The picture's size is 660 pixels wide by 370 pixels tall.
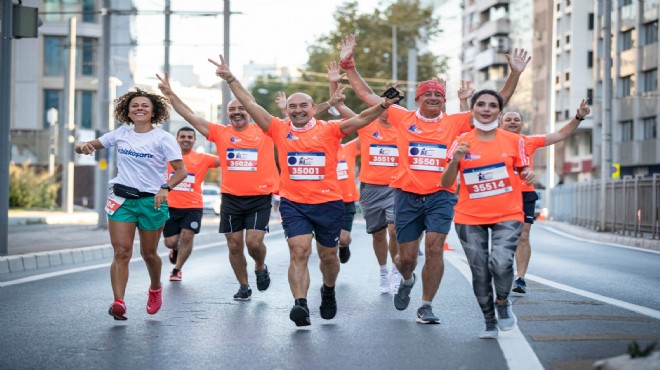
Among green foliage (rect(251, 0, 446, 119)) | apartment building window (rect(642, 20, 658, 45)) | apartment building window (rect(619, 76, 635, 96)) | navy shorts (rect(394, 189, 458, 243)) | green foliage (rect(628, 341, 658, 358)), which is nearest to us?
green foliage (rect(628, 341, 658, 358))

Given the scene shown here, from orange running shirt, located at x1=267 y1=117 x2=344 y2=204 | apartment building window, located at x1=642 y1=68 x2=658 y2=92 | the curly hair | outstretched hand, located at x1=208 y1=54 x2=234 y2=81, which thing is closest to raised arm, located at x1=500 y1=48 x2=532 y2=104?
orange running shirt, located at x1=267 y1=117 x2=344 y2=204

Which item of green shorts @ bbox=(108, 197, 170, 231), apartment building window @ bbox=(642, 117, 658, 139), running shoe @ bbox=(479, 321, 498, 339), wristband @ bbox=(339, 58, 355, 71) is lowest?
running shoe @ bbox=(479, 321, 498, 339)

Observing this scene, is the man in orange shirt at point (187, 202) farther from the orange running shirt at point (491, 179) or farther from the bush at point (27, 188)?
the bush at point (27, 188)

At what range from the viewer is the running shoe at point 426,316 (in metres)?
9.47

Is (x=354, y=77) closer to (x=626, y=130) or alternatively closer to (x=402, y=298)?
(x=402, y=298)

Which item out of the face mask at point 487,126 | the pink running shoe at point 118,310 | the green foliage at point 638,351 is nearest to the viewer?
the green foliage at point 638,351

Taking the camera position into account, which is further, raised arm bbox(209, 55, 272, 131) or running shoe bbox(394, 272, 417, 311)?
running shoe bbox(394, 272, 417, 311)

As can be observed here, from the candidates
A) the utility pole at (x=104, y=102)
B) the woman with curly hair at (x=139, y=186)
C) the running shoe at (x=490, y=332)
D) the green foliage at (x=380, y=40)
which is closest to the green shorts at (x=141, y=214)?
the woman with curly hair at (x=139, y=186)

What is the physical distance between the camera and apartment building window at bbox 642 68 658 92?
2494 inches

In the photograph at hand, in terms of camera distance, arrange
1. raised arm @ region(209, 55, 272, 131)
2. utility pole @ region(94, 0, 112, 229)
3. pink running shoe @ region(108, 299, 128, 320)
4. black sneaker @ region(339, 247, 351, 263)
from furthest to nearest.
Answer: utility pole @ region(94, 0, 112, 229), black sneaker @ region(339, 247, 351, 263), raised arm @ region(209, 55, 272, 131), pink running shoe @ region(108, 299, 128, 320)

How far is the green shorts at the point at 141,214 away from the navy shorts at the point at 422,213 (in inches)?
79.4

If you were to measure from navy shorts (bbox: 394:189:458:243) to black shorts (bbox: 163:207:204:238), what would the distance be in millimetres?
4956

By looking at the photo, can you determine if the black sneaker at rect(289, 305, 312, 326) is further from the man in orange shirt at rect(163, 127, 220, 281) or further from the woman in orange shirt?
the man in orange shirt at rect(163, 127, 220, 281)

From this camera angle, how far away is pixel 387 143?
1329 cm
